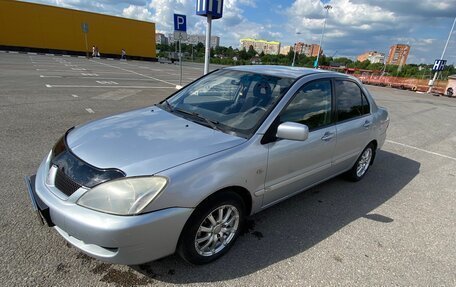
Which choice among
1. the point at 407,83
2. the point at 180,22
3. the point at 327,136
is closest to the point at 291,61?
the point at 407,83

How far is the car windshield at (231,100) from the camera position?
268cm

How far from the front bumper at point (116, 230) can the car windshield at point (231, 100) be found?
1.01m

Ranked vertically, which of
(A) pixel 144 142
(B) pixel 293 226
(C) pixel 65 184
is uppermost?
(A) pixel 144 142

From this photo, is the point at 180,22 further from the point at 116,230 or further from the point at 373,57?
the point at 373,57

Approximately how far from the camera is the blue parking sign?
10.8 meters

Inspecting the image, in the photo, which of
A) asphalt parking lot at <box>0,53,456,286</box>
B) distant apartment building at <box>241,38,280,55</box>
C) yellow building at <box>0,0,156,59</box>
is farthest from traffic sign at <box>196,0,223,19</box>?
distant apartment building at <box>241,38,280,55</box>

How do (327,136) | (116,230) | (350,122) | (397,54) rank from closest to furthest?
(116,230)
(327,136)
(350,122)
(397,54)

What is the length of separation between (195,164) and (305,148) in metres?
1.40

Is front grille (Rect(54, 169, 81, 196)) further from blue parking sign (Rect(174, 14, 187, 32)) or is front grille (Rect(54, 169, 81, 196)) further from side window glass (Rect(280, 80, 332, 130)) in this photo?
blue parking sign (Rect(174, 14, 187, 32))

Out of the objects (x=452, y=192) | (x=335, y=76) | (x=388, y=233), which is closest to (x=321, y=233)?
(x=388, y=233)

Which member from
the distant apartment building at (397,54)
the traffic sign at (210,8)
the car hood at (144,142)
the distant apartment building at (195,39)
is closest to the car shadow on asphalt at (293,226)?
the car hood at (144,142)

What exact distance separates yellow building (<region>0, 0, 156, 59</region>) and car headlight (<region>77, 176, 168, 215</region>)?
113ft

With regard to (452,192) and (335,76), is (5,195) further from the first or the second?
(452,192)

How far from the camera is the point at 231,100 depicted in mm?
3090
